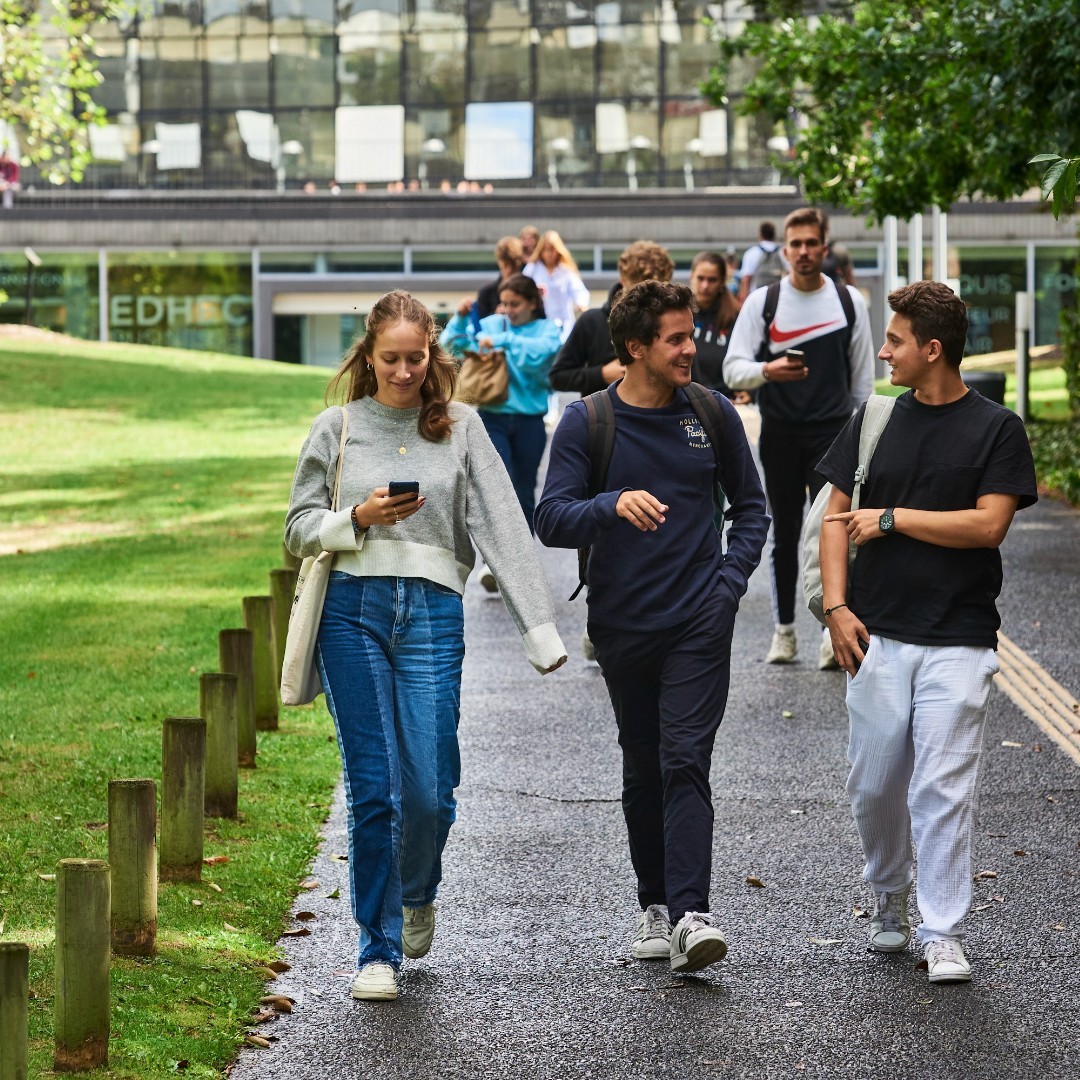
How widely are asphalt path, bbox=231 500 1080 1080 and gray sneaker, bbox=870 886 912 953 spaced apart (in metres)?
0.05

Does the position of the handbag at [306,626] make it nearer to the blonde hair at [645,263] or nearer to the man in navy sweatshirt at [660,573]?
the man in navy sweatshirt at [660,573]

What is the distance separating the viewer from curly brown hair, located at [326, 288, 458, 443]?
542 centimetres

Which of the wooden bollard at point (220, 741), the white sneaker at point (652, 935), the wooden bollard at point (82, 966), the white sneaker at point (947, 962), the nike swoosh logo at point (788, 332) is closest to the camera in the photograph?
the wooden bollard at point (82, 966)

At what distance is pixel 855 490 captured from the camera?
5.68 m

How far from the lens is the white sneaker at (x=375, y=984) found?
531cm

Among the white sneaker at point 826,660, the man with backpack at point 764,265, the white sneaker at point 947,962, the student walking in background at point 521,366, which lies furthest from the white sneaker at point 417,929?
the man with backpack at point 764,265

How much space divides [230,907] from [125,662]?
4852mm

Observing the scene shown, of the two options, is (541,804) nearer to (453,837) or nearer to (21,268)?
(453,837)

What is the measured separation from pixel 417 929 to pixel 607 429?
1558mm

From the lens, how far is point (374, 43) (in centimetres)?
5047

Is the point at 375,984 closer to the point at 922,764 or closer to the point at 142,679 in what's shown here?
the point at 922,764

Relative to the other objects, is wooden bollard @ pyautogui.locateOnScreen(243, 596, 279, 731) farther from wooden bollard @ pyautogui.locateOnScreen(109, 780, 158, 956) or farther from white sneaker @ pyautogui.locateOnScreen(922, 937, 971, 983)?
white sneaker @ pyautogui.locateOnScreen(922, 937, 971, 983)

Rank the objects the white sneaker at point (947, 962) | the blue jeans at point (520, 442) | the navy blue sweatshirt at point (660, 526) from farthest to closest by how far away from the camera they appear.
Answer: the blue jeans at point (520, 442) → the navy blue sweatshirt at point (660, 526) → the white sneaker at point (947, 962)

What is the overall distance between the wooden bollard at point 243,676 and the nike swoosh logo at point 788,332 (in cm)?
306
